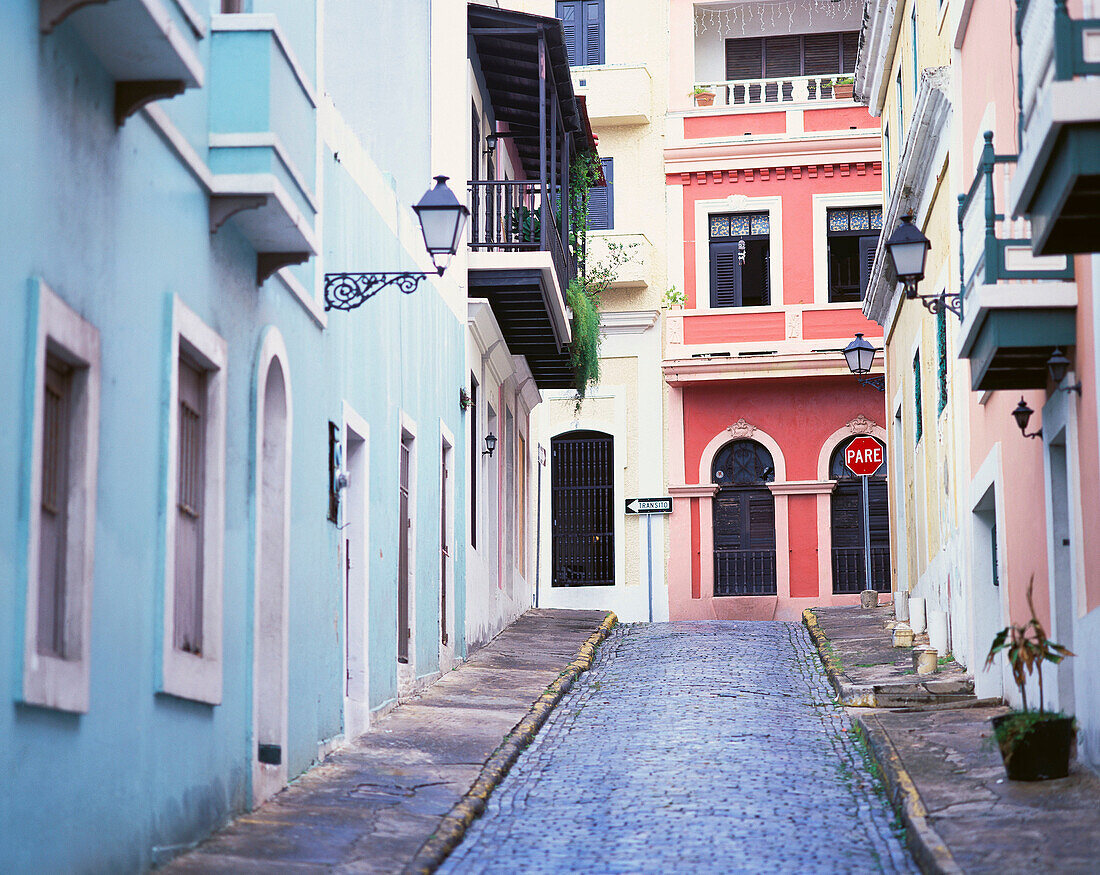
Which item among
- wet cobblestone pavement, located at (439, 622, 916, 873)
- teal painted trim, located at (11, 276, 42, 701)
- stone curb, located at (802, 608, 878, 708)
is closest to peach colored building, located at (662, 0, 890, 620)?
stone curb, located at (802, 608, 878, 708)

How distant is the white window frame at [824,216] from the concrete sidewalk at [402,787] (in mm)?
13199

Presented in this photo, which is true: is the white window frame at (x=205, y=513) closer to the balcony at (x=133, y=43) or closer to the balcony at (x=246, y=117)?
the balcony at (x=246, y=117)

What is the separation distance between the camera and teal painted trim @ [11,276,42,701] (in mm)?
5688

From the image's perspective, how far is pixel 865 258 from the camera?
28359 millimetres

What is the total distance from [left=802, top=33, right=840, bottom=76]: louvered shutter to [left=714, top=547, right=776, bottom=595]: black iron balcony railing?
9163 millimetres

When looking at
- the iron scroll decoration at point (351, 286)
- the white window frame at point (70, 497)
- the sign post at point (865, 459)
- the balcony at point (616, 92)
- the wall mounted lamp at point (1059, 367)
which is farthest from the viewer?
the balcony at point (616, 92)

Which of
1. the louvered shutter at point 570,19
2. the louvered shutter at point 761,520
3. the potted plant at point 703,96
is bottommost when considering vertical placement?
the louvered shutter at point 761,520

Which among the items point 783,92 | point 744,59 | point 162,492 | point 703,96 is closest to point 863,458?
point 783,92

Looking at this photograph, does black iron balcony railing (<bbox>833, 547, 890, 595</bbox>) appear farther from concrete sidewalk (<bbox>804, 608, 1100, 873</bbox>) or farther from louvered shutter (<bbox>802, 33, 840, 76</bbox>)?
concrete sidewalk (<bbox>804, 608, 1100, 873</bbox>)

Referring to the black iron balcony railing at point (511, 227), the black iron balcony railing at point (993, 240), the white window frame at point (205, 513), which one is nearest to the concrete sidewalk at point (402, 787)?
the white window frame at point (205, 513)

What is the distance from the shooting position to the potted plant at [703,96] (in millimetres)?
29141

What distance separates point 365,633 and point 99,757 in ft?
19.2

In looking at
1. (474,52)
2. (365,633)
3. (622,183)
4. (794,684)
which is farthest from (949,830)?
(622,183)

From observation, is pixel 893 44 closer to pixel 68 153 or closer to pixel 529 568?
pixel 529 568
